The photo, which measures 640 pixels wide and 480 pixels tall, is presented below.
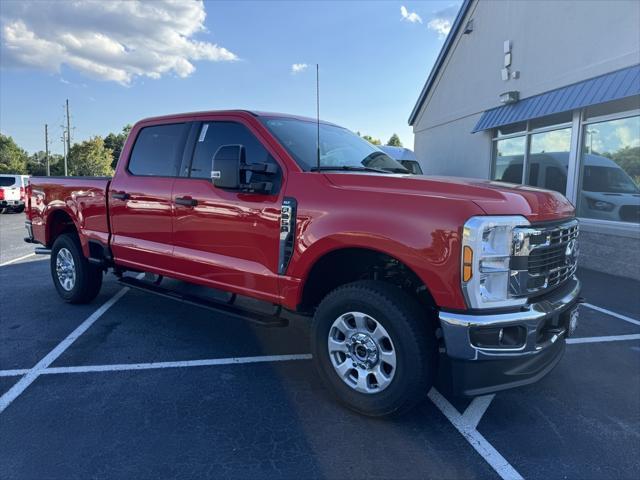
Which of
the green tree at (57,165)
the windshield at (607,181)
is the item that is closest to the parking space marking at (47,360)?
the windshield at (607,181)

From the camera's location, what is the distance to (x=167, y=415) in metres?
3.14

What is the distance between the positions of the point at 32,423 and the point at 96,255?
8.08 ft

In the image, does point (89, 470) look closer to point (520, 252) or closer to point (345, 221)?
point (345, 221)

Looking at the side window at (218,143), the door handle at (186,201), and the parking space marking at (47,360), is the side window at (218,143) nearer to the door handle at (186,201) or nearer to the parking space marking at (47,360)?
the door handle at (186,201)

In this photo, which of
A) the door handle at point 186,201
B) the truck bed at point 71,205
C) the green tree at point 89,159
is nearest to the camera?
the door handle at point 186,201

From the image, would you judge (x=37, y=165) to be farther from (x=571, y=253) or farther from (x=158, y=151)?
(x=571, y=253)

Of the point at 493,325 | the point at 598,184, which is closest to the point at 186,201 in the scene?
the point at 493,325

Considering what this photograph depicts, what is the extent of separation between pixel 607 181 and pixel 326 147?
A: 7.08m

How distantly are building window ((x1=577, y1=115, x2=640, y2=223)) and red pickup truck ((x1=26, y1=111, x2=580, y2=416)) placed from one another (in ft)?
19.5

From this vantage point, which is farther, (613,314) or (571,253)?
(613,314)

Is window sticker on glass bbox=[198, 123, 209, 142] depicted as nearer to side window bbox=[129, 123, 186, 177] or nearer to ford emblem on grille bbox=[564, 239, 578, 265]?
side window bbox=[129, 123, 186, 177]

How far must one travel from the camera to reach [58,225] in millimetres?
5898

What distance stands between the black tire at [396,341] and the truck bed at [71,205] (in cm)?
313

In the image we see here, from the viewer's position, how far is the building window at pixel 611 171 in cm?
808
